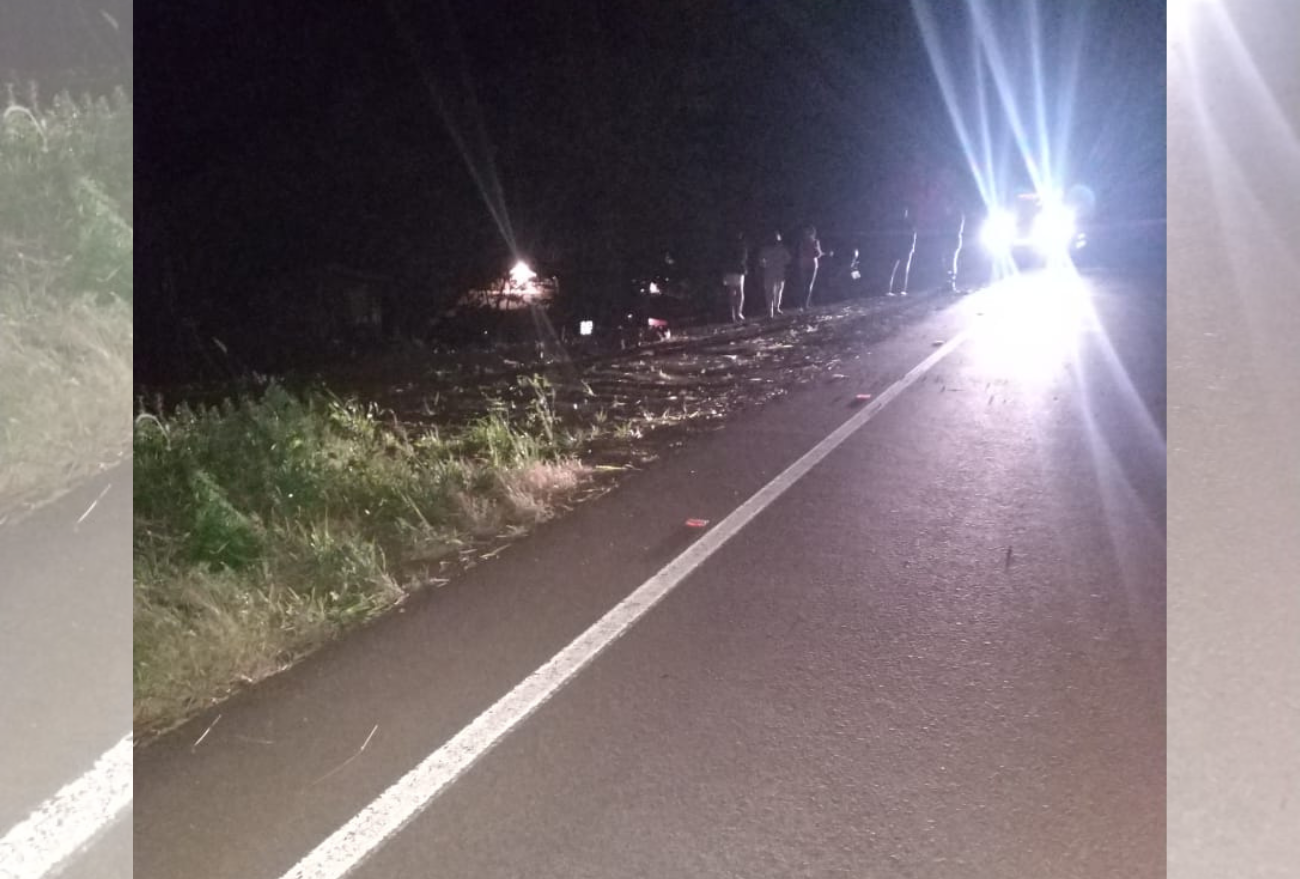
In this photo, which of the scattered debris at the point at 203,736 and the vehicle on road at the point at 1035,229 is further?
the vehicle on road at the point at 1035,229

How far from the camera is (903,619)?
537cm

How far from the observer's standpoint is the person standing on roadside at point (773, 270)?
849 inches

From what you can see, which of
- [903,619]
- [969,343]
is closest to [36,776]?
[903,619]

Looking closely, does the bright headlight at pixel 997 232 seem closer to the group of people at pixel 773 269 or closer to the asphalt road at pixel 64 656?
the group of people at pixel 773 269

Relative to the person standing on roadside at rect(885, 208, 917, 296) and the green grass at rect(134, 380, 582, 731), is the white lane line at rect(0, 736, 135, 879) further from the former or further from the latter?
the person standing on roadside at rect(885, 208, 917, 296)

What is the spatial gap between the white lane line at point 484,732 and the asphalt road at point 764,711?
6 cm

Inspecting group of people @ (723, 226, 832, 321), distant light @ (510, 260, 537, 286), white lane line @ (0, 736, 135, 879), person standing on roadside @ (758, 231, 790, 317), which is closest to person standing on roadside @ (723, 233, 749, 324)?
group of people @ (723, 226, 832, 321)

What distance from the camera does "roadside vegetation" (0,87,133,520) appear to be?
339 inches

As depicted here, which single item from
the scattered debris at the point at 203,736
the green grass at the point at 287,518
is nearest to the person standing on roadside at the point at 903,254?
the green grass at the point at 287,518

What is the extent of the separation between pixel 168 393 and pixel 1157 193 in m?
54.5

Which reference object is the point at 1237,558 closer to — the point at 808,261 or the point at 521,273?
the point at 521,273

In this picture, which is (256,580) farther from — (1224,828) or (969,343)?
(969,343)

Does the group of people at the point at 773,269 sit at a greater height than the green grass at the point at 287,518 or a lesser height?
greater

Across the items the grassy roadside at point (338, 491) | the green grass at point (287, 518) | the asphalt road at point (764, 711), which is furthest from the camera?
the grassy roadside at point (338, 491)
